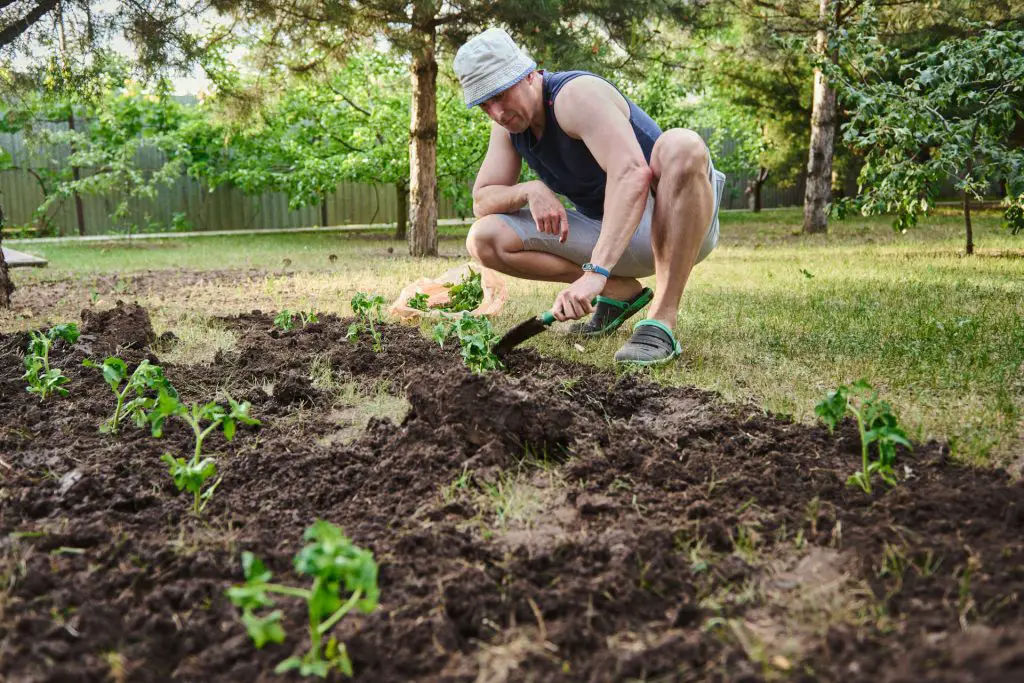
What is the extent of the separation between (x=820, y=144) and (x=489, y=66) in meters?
8.57

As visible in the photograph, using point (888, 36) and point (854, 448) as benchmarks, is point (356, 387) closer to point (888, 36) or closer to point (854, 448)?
point (854, 448)

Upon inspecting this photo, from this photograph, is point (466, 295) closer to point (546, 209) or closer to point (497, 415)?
point (546, 209)

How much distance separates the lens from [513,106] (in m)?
2.89

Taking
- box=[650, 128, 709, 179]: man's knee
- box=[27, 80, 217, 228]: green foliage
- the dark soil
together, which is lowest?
the dark soil

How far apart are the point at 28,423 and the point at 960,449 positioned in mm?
2497

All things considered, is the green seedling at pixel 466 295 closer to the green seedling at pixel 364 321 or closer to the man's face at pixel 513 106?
the green seedling at pixel 364 321

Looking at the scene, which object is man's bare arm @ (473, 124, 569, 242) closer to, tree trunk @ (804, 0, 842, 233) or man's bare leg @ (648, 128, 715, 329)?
man's bare leg @ (648, 128, 715, 329)

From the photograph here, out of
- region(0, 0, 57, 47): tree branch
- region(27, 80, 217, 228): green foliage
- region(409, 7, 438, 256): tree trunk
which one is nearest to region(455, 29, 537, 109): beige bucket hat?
region(0, 0, 57, 47): tree branch

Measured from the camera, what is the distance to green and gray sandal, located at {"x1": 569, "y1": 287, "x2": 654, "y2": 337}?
11.7ft

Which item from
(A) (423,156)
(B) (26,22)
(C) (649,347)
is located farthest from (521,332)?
(A) (423,156)

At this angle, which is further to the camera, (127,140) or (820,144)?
(127,140)

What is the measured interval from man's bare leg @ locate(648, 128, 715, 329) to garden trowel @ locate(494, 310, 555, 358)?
0.57 meters

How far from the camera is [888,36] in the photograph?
1056 cm

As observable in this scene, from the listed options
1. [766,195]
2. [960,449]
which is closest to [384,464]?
[960,449]
